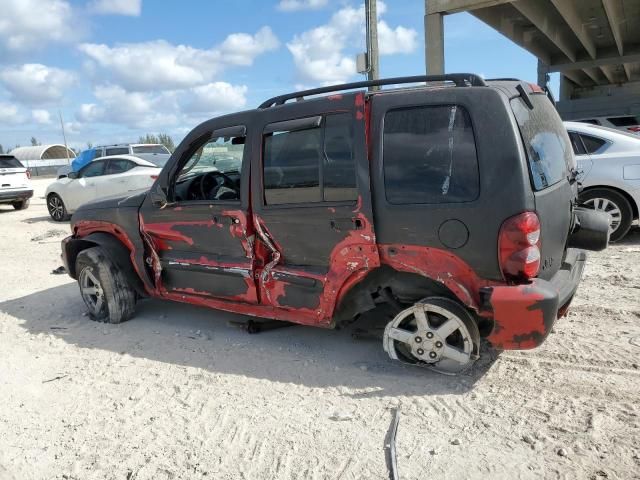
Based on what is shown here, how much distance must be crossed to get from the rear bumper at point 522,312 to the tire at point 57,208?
12.1 meters

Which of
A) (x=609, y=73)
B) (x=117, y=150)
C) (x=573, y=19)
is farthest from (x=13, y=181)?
(x=609, y=73)

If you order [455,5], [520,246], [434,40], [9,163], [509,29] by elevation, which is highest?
[509,29]

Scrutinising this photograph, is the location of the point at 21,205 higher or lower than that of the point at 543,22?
lower

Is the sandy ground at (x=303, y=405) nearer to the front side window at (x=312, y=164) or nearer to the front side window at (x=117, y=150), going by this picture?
the front side window at (x=312, y=164)

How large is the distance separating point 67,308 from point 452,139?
442cm

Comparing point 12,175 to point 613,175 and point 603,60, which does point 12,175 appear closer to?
point 613,175

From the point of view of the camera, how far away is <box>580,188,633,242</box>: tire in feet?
21.4

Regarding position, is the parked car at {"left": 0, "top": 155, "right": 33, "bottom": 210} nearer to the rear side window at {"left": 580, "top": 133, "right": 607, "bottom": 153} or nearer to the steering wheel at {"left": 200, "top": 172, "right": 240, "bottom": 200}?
the steering wheel at {"left": 200, "top": 172, "right": 240, "bottom": 200}

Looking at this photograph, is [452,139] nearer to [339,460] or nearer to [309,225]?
[309,225]

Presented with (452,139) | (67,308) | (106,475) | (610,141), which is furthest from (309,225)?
(610,141)

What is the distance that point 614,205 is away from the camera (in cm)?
655

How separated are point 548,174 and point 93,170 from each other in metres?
11.6

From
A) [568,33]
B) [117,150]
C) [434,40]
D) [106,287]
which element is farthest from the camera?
[568,33]

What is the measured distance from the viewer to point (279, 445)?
2.76 m
